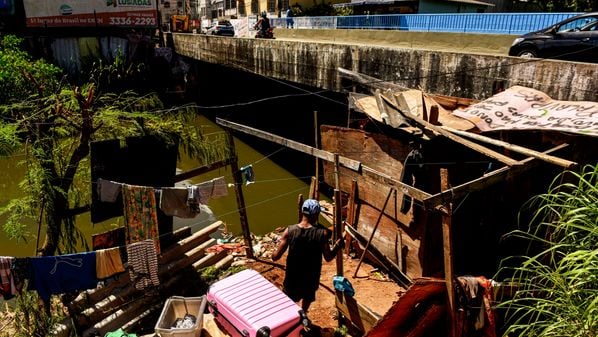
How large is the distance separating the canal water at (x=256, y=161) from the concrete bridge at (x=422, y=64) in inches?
39.0

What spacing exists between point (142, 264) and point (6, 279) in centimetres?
164

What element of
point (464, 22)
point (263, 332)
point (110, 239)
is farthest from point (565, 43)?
point (110, 239)

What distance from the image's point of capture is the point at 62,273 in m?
5.40

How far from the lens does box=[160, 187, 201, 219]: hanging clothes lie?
21.5ft

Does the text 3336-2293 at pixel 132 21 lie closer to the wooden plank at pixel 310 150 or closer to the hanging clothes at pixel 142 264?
the wooden plank at pixel 310 150

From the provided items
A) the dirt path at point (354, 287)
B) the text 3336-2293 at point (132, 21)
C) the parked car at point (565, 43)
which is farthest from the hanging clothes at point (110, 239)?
the text 3336-2293 at point (132, 21)

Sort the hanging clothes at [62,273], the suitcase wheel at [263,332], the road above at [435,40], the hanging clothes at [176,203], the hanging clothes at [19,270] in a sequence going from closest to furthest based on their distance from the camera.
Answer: the suitcase wheel at [263,332]
the hanging clothes at [19,270]
the hanging clothes at [62,273]
the hanging clothes at [176,203]
the road above at [435,40]

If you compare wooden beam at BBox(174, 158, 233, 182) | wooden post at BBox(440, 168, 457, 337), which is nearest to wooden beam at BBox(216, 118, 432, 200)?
wooden post at BBox(440, 168, 457, 337)

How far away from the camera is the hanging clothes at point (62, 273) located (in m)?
5.27

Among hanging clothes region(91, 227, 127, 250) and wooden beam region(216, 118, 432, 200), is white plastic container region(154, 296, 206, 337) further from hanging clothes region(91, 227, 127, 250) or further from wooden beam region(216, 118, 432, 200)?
wooden beam region(216, 118, 432, 200)

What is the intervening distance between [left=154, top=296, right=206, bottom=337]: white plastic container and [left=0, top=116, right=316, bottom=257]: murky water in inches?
155

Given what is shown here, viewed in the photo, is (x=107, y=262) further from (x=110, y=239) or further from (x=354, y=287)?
(x=354, y=287)

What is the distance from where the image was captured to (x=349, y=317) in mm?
5789

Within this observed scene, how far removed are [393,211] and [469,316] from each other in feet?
8.03
